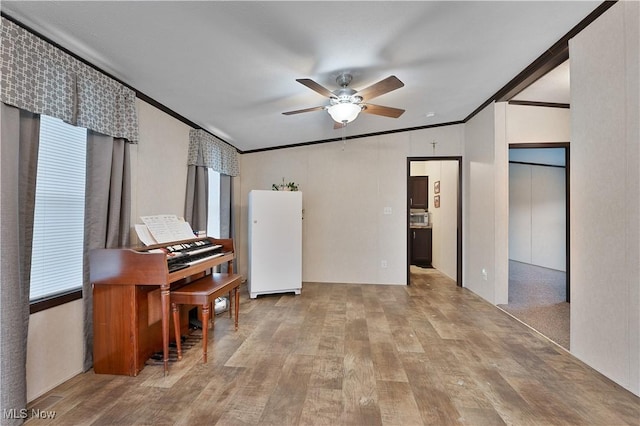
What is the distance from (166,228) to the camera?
8.63 feet

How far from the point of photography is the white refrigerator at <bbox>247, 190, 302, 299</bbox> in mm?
3975

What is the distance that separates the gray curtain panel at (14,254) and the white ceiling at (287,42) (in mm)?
698

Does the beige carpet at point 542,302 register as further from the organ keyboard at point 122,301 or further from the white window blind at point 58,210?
the white window blind at point 58,210

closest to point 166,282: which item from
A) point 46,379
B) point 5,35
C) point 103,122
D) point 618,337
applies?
point 46,379

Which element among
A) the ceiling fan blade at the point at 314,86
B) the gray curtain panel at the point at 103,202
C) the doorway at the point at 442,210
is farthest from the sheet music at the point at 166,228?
the doorway at the point at 442,210

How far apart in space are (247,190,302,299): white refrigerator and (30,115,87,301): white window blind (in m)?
2.07

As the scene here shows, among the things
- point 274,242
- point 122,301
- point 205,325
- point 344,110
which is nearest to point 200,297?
point 205,325

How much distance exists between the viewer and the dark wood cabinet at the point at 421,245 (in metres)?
6.16

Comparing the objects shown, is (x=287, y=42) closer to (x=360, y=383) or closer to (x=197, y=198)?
(x=197, y=198)

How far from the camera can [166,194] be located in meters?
3.04

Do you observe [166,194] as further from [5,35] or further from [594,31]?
[594,31]

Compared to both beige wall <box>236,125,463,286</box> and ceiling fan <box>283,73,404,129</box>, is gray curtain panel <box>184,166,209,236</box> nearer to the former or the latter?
beige wall <box>236,125,463,286</box>

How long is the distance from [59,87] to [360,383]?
2846 mm

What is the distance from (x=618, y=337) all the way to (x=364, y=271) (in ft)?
10.3
